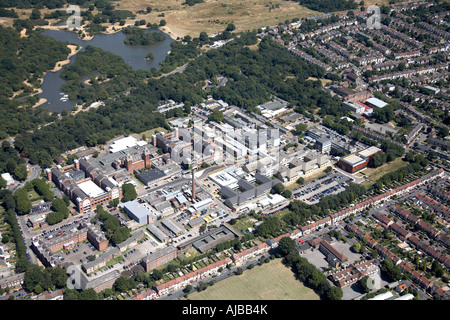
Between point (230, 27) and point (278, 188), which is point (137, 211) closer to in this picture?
point (278, 188)

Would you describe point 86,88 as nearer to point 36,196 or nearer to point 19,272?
point 36,196

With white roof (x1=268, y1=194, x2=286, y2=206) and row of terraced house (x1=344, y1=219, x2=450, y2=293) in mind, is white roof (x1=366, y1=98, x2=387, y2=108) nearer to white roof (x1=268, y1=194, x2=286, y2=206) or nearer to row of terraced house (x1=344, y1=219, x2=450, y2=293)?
white roof (x1=268, y1=194, x2=286, y2=206)

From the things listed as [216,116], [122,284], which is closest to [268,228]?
[122,284]

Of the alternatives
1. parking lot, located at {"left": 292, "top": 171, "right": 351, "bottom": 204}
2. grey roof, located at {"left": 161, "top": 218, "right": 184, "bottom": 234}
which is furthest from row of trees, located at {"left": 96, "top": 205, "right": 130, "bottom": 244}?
parking lot, located at {"left": 292, "top": 171, "right": 351, "bottom": 204}

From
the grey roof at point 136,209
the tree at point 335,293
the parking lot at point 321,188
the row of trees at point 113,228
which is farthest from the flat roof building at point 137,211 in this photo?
the tree at point 335,293

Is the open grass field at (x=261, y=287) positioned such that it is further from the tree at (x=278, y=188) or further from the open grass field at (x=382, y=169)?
the open grass field at (x=382, y=169)

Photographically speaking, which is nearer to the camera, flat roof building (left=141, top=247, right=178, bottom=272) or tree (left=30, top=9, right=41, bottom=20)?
flat roof building (left=141, top=247, right=178, bottom=272)
